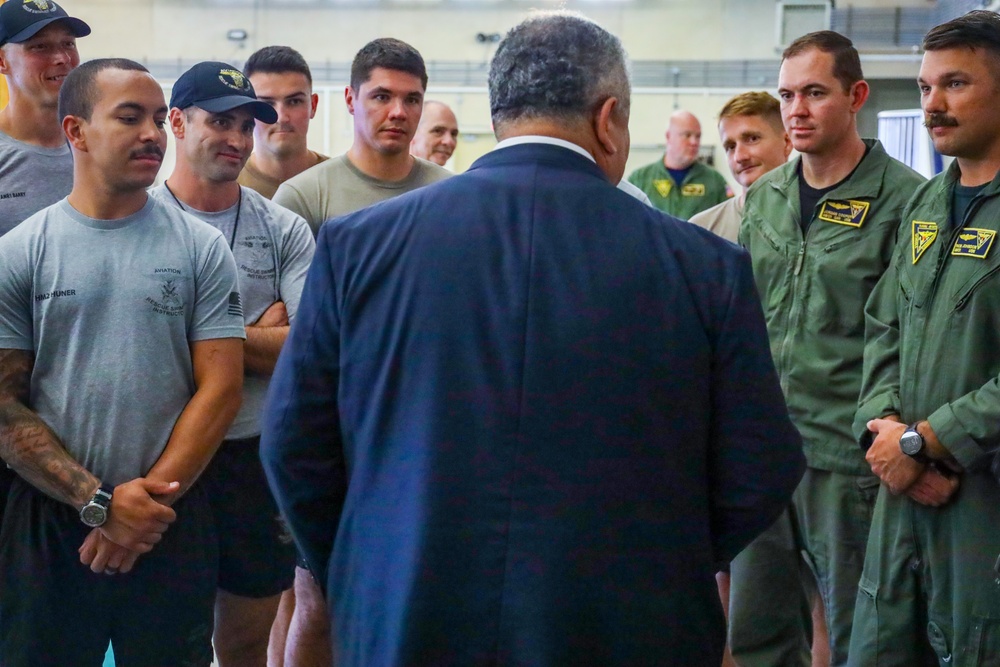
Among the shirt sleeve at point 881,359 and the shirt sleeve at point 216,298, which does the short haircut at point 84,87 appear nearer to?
the shirt sleeve at point 216,298

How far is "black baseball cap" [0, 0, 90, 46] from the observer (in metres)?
3.11

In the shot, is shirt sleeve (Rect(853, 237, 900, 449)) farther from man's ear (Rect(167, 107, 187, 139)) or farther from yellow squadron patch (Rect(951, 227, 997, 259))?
man's ear (Rect(167, 107, 187, 139))

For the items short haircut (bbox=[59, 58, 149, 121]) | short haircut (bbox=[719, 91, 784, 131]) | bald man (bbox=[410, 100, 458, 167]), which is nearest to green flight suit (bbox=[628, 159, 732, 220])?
bald man (bbox=[410, 100, 458, 167])

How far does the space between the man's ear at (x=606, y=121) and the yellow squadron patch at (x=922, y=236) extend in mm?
1225

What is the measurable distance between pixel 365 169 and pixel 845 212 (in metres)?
1.44

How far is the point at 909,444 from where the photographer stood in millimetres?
2469

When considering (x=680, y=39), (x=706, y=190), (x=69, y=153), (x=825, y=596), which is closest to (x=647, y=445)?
(x=825, y=596)

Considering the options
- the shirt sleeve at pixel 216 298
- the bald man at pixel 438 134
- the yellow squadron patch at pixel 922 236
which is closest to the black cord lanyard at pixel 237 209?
the shirt sleeve at pixel 216 298

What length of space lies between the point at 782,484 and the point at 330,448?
28.8 inches

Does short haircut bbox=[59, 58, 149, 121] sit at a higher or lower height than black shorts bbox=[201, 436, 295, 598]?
higher

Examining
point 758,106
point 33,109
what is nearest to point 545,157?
point 33,109

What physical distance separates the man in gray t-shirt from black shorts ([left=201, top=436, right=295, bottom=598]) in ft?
2.87

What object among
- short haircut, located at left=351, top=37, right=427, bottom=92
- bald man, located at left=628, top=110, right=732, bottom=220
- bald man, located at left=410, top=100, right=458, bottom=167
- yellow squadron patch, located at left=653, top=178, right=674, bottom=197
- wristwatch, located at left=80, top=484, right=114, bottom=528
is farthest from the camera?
Result: yellow squadron patch, located at left=653, top=178, right=674, bottom=197

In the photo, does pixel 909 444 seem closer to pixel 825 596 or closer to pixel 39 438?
pixel 825 596
